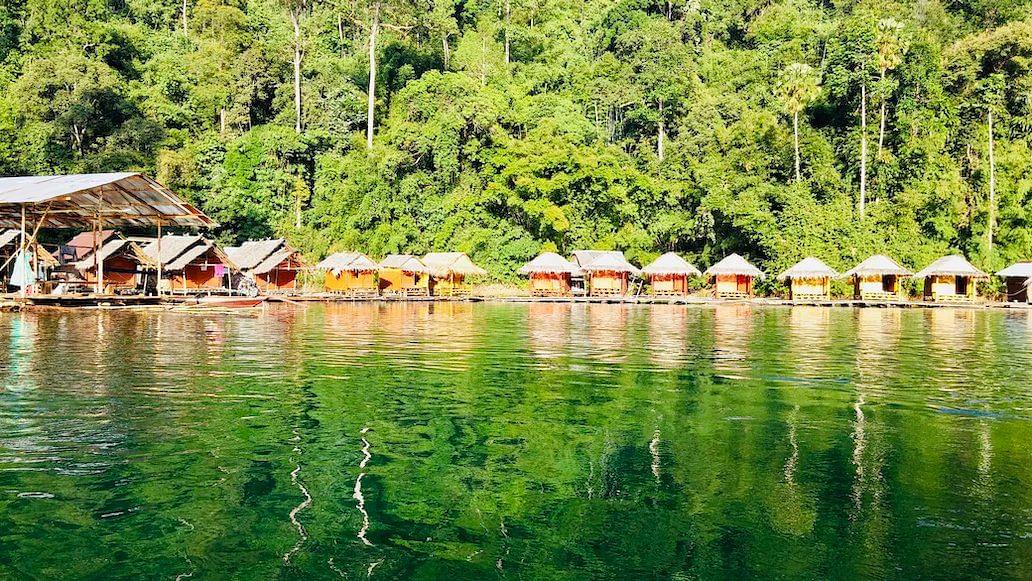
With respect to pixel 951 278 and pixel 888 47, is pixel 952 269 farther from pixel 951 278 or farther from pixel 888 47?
pixel 888 47

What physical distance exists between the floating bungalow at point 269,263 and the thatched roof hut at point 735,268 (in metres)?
22.6

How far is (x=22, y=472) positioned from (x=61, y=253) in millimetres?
34154

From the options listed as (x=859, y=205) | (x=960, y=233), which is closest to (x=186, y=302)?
(x=859, y=205)

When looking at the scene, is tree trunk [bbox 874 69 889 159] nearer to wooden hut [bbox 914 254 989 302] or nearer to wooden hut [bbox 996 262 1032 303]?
wooden hut [bbox 914 254 989 302]

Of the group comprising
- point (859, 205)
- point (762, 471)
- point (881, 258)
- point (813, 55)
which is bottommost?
point (762, 471)

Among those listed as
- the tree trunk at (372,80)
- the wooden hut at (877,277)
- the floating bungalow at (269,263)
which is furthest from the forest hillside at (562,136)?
the floating bungalow at (269,263)

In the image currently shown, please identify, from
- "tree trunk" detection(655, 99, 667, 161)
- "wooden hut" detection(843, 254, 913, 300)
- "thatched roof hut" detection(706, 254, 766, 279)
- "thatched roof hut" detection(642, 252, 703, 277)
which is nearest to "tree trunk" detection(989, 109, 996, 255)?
"wooden hut" detection(843, 254, 913, 300)

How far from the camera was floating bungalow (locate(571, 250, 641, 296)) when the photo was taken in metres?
45.6

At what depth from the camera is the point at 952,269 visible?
40500 mm

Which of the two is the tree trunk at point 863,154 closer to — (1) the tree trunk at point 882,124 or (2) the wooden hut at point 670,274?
(1) the tree trunk at point 882,124

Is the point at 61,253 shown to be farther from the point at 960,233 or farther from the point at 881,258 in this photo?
the point at 960,233

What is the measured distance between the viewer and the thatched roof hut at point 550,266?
144ft

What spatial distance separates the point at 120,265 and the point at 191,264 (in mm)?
3280

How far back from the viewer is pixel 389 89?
57.3 meters
